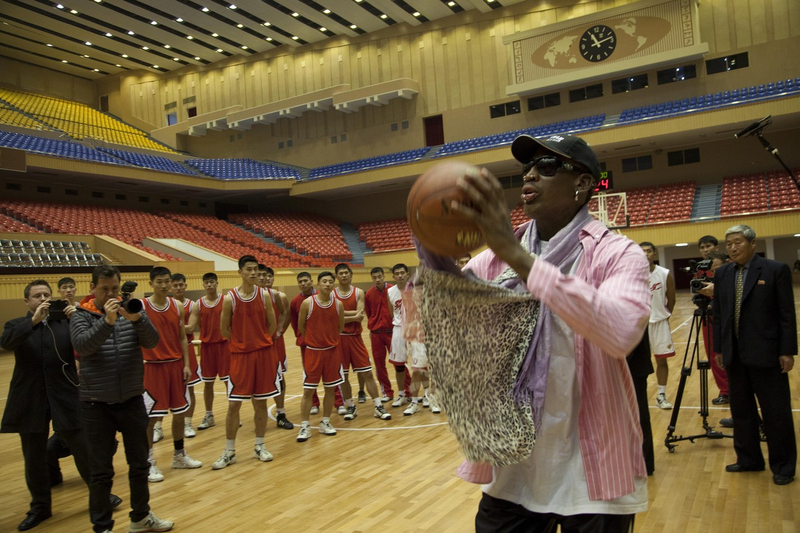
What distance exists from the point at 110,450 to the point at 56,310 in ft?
4.04

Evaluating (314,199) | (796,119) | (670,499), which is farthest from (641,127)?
(670,499)

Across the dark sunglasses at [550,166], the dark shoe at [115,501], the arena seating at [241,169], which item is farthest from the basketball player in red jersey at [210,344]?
the arena seating at [241,169]

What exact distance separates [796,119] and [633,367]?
731 inches

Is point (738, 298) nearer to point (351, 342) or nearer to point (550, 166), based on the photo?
point (550, 166)

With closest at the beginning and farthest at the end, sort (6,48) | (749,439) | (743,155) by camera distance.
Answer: (749,439)
(743,155)
(6,48)

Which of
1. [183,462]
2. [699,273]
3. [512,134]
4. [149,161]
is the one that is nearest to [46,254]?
[149,161]

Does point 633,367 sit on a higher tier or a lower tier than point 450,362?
lower

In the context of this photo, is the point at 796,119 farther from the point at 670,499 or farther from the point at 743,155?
the point at 670,499

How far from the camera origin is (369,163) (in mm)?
25141

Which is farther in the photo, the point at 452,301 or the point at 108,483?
the point at 108,483

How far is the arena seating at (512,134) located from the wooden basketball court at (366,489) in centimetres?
1588

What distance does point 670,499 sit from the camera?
401 cm

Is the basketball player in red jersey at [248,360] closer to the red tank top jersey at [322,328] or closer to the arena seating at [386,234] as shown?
the red tank top jersey at [322,328]

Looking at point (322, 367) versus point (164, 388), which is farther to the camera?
point (322, 367)
